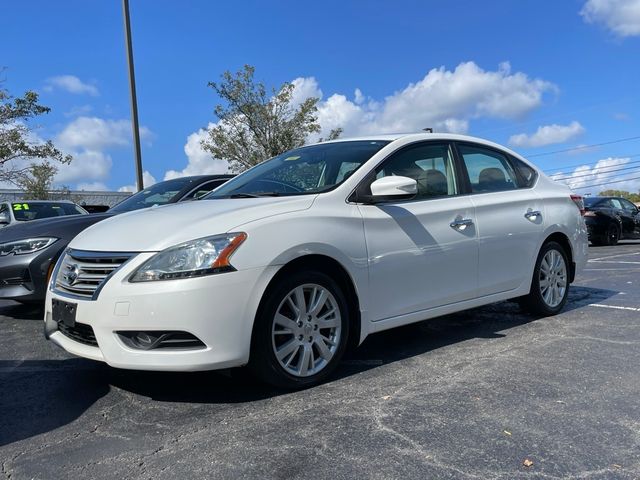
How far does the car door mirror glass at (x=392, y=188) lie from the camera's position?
12.4ft

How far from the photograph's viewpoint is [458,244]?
434cm

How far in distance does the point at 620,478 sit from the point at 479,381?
4.03ft

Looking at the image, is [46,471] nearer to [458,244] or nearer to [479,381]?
[479,381]

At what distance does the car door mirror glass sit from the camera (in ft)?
12.4

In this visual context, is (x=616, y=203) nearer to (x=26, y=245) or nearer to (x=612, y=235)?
(x=612, y=235)

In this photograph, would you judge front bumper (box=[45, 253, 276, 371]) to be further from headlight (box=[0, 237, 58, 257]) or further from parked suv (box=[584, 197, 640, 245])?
parked suv (box=[584, 197, 640, 245])

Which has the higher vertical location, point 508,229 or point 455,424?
point 508,229

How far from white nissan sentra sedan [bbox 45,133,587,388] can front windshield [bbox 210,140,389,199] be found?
2cm

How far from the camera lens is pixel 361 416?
3.03 m

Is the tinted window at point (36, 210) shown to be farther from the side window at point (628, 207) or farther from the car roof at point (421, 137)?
the side window at point (628, 207)

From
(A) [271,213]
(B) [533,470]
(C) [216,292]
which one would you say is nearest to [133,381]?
(C) [216,292]

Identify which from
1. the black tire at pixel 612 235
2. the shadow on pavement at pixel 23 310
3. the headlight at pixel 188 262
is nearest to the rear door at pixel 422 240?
the headlight at pixel 188 262

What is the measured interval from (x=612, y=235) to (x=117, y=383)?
49.4 ft

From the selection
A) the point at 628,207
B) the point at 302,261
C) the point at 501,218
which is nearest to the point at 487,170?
the point at 501,218
